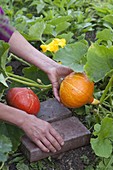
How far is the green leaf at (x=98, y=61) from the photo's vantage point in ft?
6.53

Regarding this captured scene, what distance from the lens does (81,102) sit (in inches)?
84.4

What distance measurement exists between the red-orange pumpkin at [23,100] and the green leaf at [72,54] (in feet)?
0.76

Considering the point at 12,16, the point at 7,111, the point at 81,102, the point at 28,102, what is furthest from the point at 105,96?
the point at 12,16

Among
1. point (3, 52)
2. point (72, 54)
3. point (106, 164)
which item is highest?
point (3, 52)

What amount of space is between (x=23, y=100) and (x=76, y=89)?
0.29m

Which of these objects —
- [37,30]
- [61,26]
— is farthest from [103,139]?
[61,26]

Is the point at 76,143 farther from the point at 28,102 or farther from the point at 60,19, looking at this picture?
the point at 60,19

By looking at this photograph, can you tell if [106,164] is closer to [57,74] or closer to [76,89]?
[76,89]

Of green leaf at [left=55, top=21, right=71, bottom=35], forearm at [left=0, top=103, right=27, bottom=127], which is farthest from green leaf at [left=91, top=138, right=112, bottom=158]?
green leaf at [left=55, top=21, right=71, bottom=35]

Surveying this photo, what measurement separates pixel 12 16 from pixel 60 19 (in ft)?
1.58

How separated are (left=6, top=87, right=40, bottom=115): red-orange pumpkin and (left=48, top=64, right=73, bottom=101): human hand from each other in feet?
0.39

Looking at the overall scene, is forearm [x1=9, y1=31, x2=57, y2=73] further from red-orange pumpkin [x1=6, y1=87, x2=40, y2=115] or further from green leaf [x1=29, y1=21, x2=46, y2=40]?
green leaf [x1=29, y1=21, x2=46, y2=40]

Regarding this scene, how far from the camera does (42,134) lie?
2.08 m

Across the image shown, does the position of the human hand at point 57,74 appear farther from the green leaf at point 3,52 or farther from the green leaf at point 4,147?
the green leaf at point 4,147
